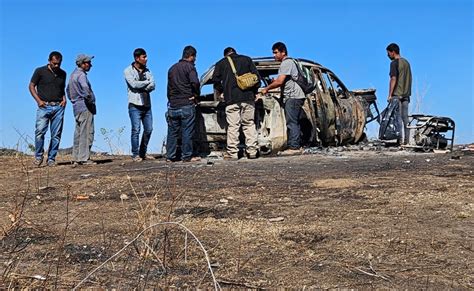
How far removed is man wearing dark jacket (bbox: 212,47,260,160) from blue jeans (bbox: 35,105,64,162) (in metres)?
2.66

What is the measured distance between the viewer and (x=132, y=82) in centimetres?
961

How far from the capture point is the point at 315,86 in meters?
10.8

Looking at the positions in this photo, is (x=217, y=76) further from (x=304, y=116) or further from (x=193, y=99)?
(x=304, y=116)

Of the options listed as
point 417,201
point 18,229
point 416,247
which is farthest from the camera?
point 417,201

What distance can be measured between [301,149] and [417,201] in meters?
4.89

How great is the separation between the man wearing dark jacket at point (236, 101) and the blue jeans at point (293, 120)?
2.37 feet

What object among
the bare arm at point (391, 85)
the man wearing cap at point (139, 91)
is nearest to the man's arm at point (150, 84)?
the man wearing cap at point (139, 91)

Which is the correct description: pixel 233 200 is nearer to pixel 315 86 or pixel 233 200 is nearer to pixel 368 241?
pixel 368 241

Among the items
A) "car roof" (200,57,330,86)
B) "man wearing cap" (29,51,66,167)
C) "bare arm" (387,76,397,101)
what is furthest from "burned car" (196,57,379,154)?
"man wearing cap" (29,51,66,167)

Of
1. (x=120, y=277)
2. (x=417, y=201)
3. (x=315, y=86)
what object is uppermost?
(x=315, y=86)

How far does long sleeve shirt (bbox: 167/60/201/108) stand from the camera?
31.2ft

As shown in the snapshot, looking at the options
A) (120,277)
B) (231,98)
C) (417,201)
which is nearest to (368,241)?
(417,201)

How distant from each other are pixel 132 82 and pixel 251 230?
5.52 m

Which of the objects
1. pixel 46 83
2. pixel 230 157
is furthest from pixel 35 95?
pixel 230 157
